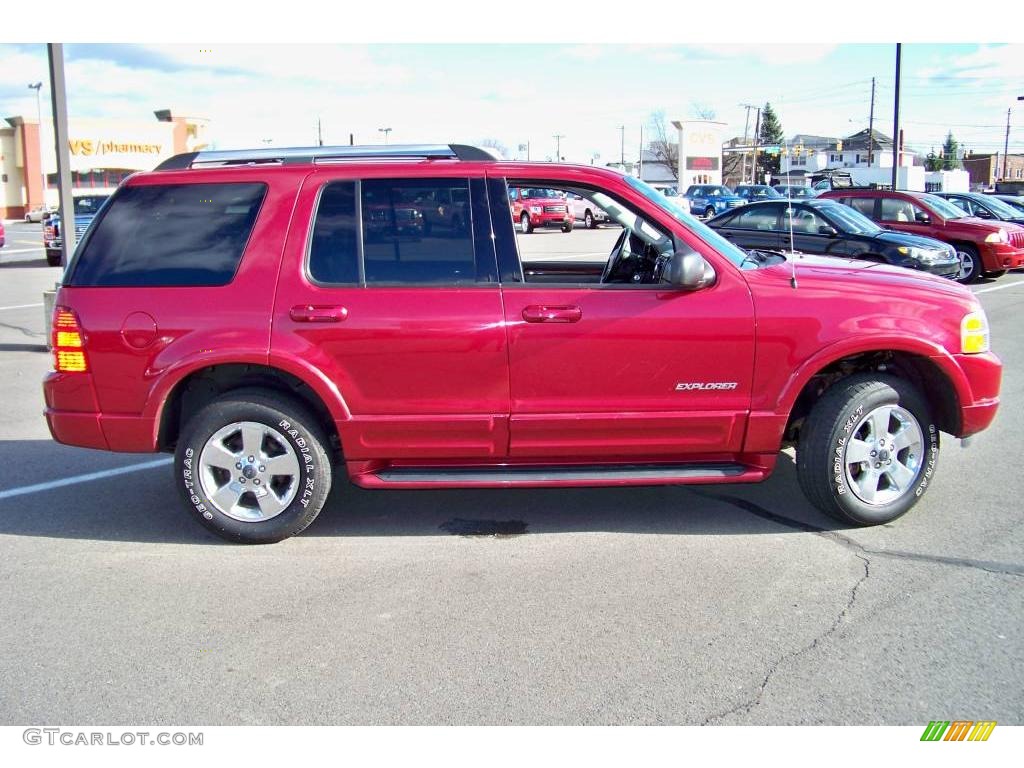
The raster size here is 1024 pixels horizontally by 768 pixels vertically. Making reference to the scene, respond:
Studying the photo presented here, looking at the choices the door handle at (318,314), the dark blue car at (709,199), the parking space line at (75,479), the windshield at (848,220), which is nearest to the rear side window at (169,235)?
the door handle at (318,314)

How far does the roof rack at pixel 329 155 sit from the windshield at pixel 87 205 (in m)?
21.3

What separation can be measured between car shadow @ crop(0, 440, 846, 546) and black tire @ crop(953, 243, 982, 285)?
42.8 ft

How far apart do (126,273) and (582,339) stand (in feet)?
7.87

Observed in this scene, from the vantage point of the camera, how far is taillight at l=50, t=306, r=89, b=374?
486cm

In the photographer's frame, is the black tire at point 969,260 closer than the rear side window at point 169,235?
No

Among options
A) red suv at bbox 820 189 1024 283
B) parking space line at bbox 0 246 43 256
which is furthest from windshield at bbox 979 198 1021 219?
parking space line at bbox 0 246 43 256

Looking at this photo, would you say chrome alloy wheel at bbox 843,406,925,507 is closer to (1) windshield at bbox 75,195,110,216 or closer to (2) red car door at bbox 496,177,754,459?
(2) red car door at bbox 496,177,754,459

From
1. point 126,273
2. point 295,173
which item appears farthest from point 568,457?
point 126,273

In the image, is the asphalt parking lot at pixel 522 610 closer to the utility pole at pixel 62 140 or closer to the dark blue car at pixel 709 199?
the utility pole at pixel 62 140

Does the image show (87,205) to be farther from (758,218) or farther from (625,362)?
(625,362)

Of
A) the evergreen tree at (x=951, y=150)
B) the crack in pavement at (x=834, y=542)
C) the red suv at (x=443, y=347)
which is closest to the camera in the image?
the crack in pavement at (x=834, y=542)

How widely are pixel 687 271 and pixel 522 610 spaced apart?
184cm

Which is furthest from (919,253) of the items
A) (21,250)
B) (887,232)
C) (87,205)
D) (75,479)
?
(21,250)

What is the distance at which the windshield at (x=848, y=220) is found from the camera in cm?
1434
